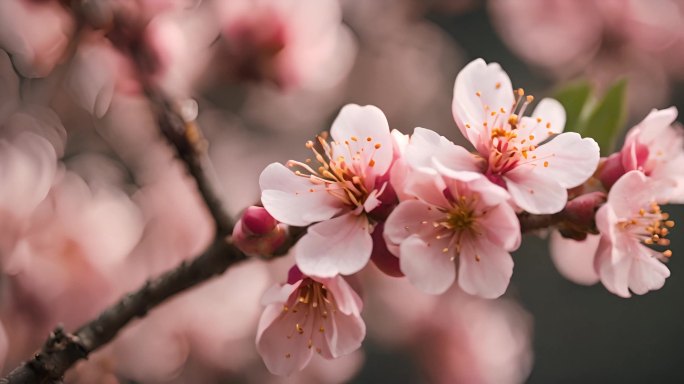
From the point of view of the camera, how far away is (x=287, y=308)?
44cm

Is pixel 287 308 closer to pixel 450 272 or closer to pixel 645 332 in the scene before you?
pixel 450 272

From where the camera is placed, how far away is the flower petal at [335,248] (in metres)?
0.40

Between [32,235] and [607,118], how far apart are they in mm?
572

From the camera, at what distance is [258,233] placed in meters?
0.44

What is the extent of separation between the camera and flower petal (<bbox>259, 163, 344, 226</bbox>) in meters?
0.42

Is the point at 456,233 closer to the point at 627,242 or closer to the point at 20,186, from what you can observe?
the point at 627,242

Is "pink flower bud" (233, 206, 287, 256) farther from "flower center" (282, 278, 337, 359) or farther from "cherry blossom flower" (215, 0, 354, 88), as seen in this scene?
"cherry blossom flower" (215, 0, 354, 88)

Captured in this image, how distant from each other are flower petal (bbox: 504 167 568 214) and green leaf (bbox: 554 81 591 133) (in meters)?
0.17

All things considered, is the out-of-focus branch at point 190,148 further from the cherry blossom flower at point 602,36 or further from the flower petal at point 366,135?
the cherry blossom flower at point 602,36

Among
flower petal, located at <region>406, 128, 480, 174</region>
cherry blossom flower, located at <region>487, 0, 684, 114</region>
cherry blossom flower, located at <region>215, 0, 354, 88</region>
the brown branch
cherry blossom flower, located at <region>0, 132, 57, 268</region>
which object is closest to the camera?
flower petal, located at <region>406, 128, 480, 174</region>

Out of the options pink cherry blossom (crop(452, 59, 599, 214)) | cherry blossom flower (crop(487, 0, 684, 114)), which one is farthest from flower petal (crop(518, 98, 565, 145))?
cherry blossom flower (crop(487, 0, 684, 114))

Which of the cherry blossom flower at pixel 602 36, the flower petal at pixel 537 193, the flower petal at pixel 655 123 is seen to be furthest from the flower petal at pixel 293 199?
the cherry blossom flower at pixel 602 36

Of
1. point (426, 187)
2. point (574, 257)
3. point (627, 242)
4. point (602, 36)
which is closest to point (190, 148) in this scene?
point (426, 187)

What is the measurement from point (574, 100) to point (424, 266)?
0.26m
